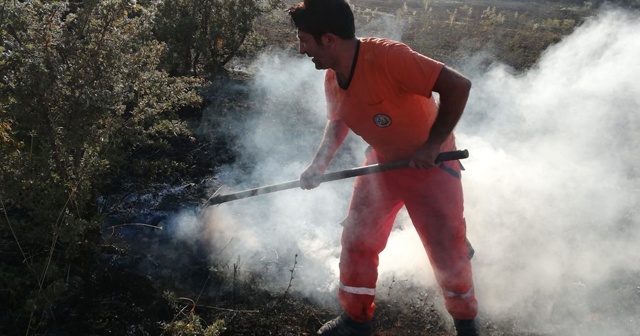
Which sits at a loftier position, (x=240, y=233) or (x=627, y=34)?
(x=240, y=233)

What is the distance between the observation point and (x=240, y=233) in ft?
14.0

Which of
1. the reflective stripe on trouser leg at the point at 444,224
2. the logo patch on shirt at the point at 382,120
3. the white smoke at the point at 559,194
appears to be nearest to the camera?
the logo patch on shirt at the point at 382,120

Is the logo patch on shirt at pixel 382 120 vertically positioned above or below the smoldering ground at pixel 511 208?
above

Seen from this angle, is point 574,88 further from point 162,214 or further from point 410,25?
point 410,25

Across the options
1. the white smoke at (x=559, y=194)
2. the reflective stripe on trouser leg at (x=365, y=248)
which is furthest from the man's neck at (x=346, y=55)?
the white smoke at (x=559, y=194)

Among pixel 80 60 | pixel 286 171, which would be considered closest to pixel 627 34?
pixel 286 171

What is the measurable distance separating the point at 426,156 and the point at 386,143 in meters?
0.30

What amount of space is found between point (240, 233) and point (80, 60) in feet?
6.72

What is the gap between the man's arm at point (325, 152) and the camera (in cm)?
328

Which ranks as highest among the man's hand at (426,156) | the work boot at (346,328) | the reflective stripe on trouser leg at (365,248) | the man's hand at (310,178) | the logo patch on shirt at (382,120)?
the logo patch on shirt at (382,120)

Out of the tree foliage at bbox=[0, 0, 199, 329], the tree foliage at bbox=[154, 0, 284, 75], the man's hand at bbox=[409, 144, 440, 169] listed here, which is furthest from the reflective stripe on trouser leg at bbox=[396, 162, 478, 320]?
the tree foliage at bbox=[154, 0, 284, 75]

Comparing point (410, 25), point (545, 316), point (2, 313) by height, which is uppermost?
point (2, 313)

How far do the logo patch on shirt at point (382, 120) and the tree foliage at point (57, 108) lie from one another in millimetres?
1540

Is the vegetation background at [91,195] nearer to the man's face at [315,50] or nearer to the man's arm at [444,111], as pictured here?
the man's face at [315,50]
